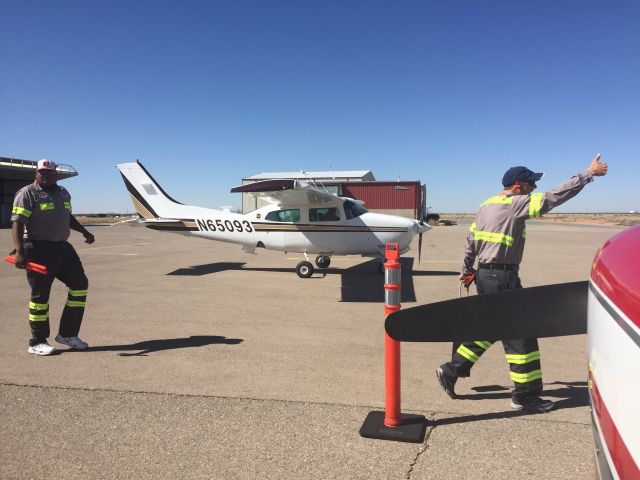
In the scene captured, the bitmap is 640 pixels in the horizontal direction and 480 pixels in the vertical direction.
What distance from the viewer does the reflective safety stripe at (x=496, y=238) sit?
366 cm

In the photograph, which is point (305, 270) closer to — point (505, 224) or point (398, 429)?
point (505, 224)

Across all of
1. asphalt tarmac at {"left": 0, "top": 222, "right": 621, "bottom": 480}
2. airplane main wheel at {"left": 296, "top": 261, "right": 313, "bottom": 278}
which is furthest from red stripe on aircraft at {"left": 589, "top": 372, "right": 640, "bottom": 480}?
airplane main wheel at {"left": 296, "top": 261, "right": 313, "bottom": 278}

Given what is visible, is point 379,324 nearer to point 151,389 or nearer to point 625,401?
point 151,389

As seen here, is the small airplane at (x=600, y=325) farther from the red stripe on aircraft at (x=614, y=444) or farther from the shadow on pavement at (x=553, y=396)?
the shadow on pavement at (x=553, y=396)

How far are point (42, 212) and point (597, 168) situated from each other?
17.0ft

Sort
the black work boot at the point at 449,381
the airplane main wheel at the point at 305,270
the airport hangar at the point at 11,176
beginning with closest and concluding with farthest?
the black work boot at the point at 449,381 < the airplane main wheel at the point at 305,270 < the airport hangar at the point at 11,176

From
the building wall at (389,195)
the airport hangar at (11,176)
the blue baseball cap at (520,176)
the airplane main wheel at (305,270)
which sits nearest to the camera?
the blue baseball cap at (520,176)

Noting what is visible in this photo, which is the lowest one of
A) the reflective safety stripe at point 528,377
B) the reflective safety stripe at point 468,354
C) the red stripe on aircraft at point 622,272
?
the reflective safety stripe at point 528,377

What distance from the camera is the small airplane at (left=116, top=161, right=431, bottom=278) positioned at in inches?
424

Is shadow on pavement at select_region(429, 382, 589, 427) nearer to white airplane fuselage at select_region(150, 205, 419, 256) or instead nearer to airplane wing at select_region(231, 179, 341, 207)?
airplane wing at select_region(231, 179, 341, 207)

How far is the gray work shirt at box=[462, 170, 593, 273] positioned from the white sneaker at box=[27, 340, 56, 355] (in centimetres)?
454

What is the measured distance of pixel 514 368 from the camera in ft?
11.3

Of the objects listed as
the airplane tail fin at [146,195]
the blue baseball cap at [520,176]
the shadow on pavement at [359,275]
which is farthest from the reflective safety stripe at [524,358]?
the airplane tail fin at [146,195]

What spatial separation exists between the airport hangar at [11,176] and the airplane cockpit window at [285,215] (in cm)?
4248
